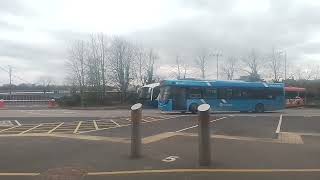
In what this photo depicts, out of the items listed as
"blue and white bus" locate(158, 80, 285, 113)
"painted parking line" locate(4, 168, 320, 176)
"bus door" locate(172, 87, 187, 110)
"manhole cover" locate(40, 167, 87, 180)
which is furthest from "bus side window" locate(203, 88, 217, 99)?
"manhole cover" locate(40, 167, 87, 180)

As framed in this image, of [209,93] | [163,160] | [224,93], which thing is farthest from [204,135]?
[224,93]

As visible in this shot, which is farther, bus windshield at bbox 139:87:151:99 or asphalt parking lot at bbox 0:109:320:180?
bus windshield at bbox 139:87:151:99

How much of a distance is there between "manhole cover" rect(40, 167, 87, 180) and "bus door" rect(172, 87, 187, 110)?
2791 cm

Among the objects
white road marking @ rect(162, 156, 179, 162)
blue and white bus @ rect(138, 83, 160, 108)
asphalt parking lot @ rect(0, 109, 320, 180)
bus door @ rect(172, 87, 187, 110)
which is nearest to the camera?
asphalt parking lot @ rect(0, 109, 320, 180)

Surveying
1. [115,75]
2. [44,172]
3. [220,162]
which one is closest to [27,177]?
[44,172]

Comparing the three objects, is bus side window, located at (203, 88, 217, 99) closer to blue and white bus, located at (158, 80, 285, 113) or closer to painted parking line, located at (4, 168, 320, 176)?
blue and white bus, located at (158, 80, 285, 113)

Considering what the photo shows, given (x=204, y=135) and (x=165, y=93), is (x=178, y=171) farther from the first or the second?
(x=165, y=93)

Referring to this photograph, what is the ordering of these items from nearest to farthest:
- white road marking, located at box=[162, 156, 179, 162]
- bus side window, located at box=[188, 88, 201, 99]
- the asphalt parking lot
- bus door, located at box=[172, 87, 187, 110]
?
the asphalt parking lot < white road marking, located at box=[162, 156, 179, 162] < bus door, located at box=[172, 87, 187, 110] < bus side window, located at box=[188, 88, 201, 99]

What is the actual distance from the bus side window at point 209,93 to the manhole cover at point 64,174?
2921cm

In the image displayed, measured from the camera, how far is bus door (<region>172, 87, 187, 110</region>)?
38.0 metres

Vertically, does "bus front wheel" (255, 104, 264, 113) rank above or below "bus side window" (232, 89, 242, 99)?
below

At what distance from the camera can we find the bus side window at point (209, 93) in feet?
128

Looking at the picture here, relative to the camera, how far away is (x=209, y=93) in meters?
39.2

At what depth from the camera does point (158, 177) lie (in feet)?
30.0
